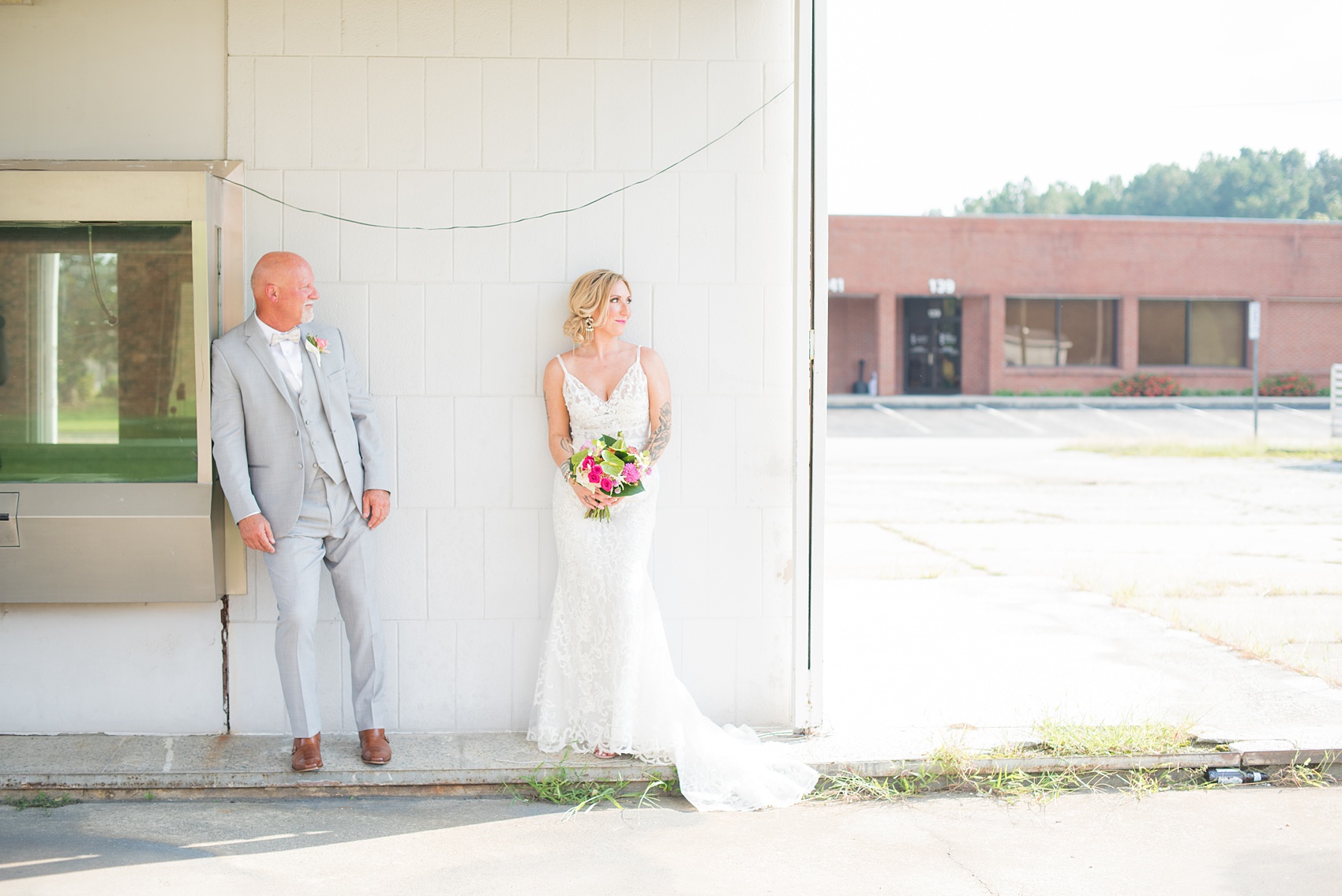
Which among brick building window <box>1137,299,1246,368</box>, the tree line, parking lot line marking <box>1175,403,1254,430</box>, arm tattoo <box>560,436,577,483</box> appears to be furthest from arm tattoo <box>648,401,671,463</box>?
the tree line

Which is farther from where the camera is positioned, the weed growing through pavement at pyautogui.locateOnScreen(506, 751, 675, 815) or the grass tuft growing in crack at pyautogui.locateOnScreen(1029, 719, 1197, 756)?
the grass tuft growing in crack at pyautogui.locateOnScreen(1029, 719, 1197, 756)

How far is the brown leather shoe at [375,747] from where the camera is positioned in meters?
4.54

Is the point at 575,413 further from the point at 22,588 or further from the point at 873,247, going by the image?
the point at 873,247

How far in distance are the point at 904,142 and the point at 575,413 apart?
4247 centimetres

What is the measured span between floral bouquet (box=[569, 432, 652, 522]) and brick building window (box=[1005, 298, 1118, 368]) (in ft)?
99.3

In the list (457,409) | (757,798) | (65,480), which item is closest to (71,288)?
(65,480)

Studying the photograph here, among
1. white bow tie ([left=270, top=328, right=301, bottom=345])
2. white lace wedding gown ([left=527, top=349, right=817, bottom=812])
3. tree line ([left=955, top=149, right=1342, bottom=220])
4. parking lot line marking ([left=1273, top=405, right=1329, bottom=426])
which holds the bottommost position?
white lace wedding gown ([left=527, top=349, right=817, bottom=812])

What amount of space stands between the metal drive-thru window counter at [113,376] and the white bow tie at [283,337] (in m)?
0.35

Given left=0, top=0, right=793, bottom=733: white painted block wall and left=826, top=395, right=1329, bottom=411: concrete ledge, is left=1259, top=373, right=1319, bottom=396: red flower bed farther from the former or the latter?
left=0, top=0, right=793, bottom=733: white painted block wall

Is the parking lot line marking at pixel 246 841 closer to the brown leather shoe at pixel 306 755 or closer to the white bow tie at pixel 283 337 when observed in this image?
the brown leather shoe at pixel 306 755

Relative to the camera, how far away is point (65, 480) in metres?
4.86

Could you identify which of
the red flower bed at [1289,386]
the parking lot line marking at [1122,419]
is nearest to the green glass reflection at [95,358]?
the parking lot line marking at [1122,419]

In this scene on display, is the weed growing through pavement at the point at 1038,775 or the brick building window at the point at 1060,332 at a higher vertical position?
the brick building window at the point at 1060,332

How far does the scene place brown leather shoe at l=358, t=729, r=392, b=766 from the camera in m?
4.54
